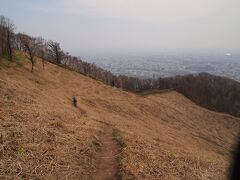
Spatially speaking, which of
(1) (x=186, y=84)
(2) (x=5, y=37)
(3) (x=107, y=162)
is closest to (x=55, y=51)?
(2) (x=5, y=37)

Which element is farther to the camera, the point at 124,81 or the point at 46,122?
the point at 124,81

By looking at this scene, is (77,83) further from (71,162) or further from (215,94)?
(215,94)

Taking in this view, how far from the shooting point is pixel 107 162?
1262cm

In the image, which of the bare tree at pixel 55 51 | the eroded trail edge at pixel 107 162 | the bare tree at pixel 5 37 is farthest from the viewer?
the bare tree at pixel 55 51

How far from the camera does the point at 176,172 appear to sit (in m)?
12.7

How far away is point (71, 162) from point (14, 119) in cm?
574

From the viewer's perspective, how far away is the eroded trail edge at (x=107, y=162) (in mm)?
11195

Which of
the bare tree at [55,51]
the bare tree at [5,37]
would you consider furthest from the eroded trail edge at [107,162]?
the bare tree at [55,51]

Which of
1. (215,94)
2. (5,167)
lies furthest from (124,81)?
(5,167)

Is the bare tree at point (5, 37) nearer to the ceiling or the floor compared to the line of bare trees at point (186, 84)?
nearer to the ceiling

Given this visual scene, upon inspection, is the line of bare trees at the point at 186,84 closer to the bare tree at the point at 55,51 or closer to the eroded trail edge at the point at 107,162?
the bare tree at the point at 55,51

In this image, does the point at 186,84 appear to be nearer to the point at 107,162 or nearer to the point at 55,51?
the point at 55,51

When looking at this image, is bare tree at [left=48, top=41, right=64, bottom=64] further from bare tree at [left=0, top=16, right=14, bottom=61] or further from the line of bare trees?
bare tree at [left=0, top=16, right=14, bottom=61]

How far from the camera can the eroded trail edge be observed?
11.2m
